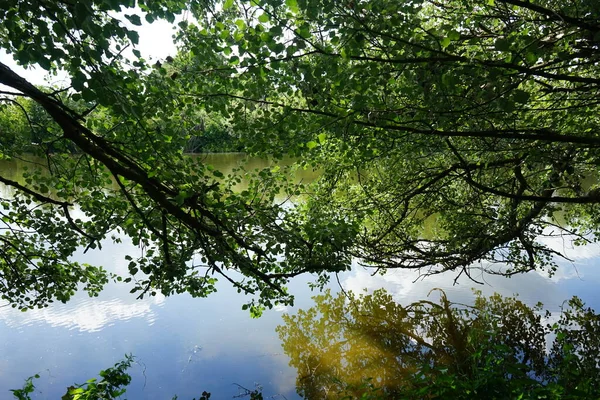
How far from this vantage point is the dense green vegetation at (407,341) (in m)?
7.54

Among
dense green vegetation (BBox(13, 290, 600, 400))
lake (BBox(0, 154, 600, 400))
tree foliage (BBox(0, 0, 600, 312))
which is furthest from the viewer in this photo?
lake (BBox(0, 154, 600, 400))

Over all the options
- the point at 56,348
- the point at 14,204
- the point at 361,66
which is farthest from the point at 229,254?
the point at 56,348

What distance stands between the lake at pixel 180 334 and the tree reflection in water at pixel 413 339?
1.68 ft

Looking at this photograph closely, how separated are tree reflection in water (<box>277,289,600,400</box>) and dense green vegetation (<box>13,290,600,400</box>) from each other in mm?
20

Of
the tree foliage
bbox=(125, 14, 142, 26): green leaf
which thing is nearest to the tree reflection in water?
the tree foliage

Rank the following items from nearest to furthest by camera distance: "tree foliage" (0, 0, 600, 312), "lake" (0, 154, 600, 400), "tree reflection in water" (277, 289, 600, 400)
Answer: "tree foliage" (0, 0, 600, 312) → "tree reflection in water" (277, 289, 600, 400) → "lake" (0, 154, 600, 400)

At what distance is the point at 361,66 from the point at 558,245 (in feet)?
49.5

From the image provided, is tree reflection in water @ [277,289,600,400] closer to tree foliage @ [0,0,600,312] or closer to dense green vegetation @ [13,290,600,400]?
dense green vegetation @ [13,290,600,400]

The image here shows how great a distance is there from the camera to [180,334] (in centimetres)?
1020

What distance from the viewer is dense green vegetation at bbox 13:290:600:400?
7.54 m

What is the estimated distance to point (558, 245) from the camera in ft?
52.4

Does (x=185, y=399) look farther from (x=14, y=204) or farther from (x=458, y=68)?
(x=458, y=68)

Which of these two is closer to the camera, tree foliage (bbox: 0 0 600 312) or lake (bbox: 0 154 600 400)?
tree foliage (bbox: 0 0 600 312)

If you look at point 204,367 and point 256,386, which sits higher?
point 204,367
